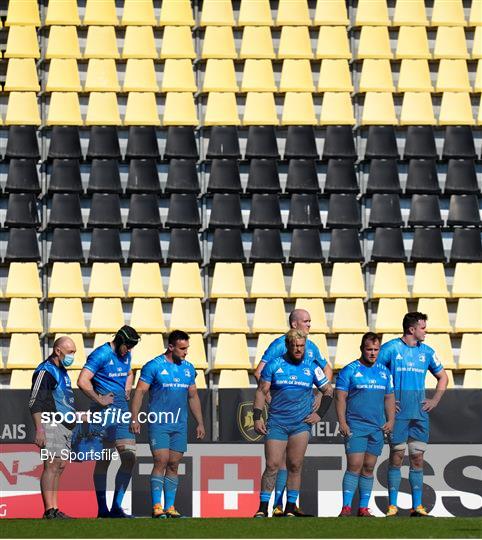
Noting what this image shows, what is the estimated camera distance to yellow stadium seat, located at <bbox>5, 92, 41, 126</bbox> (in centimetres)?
1473

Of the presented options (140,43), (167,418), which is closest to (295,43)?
(140,43)

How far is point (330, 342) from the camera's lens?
14469 millimetres

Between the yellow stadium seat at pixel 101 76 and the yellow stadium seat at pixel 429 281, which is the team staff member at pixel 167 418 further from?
the yellow stadium seat at pixel 101 76

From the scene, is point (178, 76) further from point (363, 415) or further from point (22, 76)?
point (363, 415)

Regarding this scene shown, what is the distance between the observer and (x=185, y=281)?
14.4 meters

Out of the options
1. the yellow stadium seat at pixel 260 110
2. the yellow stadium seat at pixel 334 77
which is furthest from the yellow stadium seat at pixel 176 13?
the yellow stadium seat at pixel 334 77

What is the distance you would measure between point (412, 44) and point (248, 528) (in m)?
8.59

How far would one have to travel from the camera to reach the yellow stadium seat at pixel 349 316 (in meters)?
14.3

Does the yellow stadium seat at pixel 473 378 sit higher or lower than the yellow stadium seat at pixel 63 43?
lower

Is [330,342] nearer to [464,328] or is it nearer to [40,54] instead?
[464,328]

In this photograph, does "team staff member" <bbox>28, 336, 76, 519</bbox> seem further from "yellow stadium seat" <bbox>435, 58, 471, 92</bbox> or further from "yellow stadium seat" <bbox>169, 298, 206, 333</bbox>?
"yellow stadium seat" <bbox>435, 58, 471, 92</bbox>

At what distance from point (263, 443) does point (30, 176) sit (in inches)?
222

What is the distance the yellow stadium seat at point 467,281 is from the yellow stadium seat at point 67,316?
13.3ft

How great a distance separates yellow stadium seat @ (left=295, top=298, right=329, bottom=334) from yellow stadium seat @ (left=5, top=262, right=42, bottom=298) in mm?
2792
